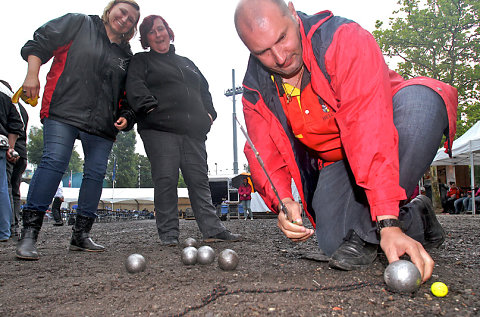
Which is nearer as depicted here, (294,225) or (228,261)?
(294,225)

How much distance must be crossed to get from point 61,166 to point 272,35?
6.47 feet

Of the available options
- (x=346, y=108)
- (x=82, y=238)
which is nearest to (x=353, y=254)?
(x=346, y=108)

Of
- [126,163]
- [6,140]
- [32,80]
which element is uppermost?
[126,163]

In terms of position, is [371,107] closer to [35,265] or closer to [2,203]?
[35,265]

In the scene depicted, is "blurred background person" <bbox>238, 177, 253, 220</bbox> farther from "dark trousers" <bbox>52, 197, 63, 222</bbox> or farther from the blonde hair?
the blonde hair

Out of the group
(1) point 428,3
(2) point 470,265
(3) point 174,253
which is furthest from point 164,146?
(1) point 428,3

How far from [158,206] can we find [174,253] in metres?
0.75

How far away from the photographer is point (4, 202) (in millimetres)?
3975

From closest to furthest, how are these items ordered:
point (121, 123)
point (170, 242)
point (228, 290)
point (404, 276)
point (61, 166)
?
point (404, 276) → point (228, 290) → point (61, 166) → point (121, 123) → point (170, 242)

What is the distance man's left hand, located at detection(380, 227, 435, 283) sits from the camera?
56.3 inches

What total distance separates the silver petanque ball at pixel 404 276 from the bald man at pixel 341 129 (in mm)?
32

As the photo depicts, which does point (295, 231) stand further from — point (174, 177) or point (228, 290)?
point (174, 177)

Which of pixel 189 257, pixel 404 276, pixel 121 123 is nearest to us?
pixel 404 276

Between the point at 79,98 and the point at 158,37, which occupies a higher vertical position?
Result: the point at 158,37
